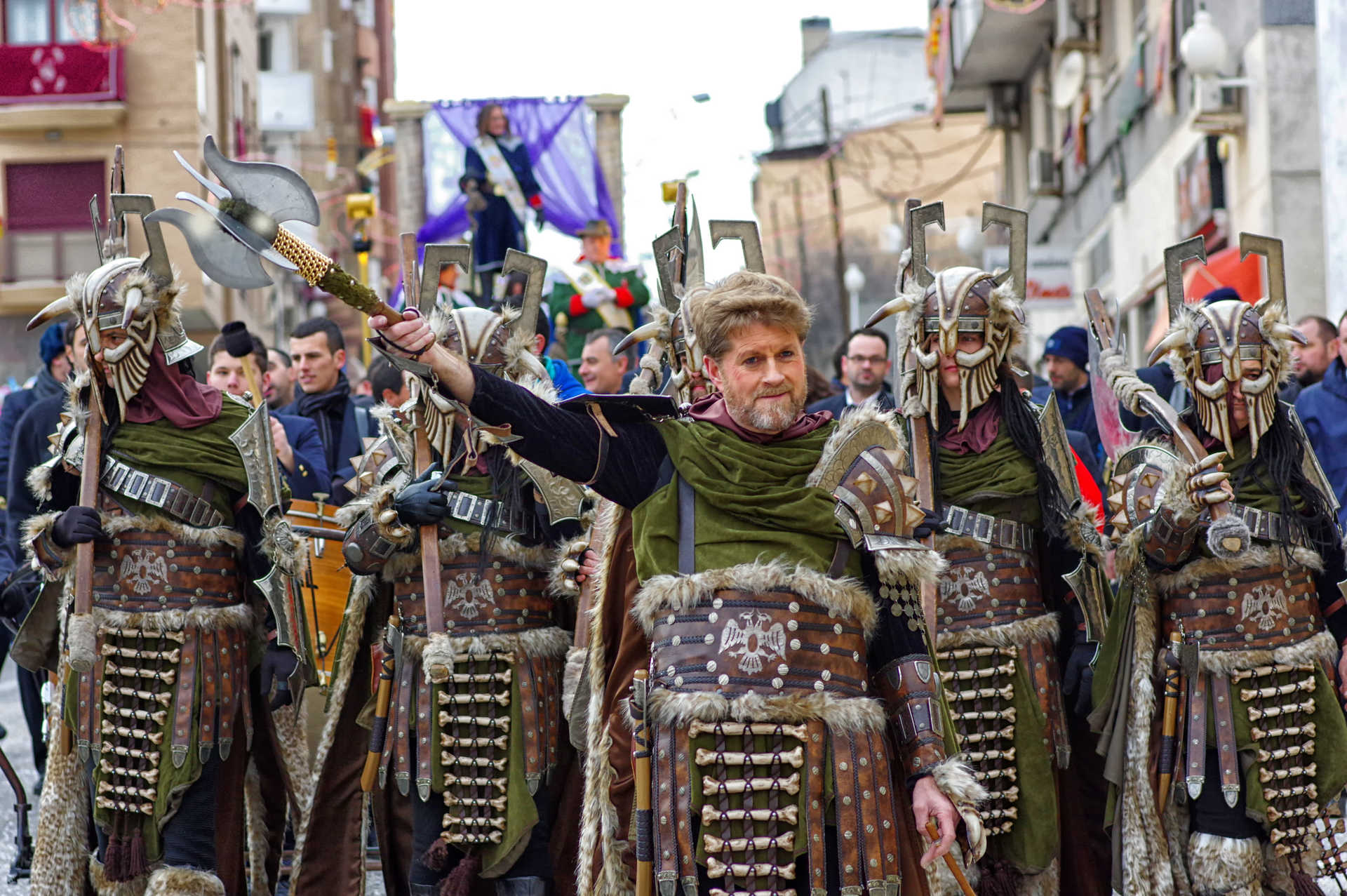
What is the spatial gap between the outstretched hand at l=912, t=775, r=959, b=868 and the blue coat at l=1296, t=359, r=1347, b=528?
165 inches

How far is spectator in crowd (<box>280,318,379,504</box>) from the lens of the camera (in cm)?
866

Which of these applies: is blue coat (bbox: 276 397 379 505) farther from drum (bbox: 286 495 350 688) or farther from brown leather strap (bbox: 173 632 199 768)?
brown leather strap (bbox: 173 632 199 768)

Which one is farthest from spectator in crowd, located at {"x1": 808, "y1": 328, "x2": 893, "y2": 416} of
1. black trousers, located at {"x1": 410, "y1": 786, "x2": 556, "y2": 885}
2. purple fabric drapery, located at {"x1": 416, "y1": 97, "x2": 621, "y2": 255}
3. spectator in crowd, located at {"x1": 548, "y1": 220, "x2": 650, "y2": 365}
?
purple fabric drapery, located at {"x1": 416, "y1": 97, "x2": 621, "y2": 255}

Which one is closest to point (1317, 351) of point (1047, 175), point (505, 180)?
point (505, 180)

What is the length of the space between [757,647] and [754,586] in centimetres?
14

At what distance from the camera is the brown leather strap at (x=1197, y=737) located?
242 inches

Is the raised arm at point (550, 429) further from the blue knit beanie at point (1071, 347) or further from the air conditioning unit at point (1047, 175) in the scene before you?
the air conditioning unit at point (1047, 175)

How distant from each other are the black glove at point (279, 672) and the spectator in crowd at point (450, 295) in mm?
1324

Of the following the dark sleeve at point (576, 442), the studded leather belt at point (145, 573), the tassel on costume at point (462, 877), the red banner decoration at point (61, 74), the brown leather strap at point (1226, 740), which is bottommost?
the tassel on costume at point (462, 877)

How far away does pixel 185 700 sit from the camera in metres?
6.39

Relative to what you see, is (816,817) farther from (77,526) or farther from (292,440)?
(292,440)

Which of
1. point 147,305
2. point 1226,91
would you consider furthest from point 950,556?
point 1226,91

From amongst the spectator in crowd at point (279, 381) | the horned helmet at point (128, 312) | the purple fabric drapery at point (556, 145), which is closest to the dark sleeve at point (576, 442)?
the horned helmet at point (128, 312)

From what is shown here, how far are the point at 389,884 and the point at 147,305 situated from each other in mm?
2185
